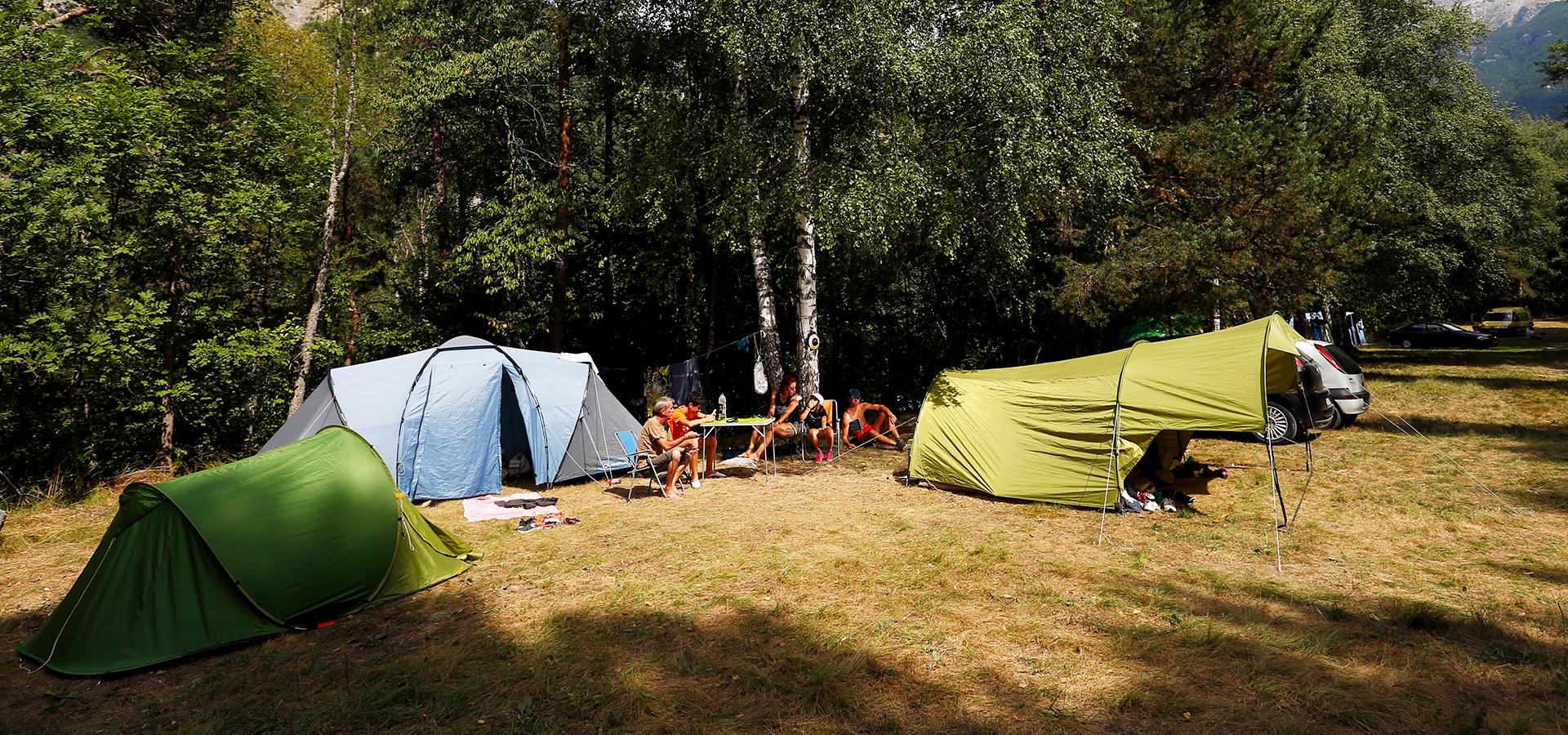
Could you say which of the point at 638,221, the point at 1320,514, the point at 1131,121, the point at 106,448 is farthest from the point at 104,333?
the point at 1131,121

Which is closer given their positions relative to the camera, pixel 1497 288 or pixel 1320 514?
pixel 1320 514

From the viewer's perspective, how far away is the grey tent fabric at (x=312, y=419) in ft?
32.3

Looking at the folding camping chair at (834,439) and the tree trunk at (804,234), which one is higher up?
the tree trunk at (804,234)

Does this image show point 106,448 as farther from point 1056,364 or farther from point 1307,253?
point 1307,253

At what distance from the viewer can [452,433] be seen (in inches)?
399

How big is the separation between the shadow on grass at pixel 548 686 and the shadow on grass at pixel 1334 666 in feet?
3.04

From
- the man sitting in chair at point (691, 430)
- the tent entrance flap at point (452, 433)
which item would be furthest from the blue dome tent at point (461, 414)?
the man sitting in chair at point (691, 430)

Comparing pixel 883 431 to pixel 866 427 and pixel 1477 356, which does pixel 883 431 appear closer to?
pixel 866 427

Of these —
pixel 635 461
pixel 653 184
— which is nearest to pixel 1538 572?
pixel 635 461

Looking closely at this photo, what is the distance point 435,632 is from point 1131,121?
43.9ft

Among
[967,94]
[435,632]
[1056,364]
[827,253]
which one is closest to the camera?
[435,632]

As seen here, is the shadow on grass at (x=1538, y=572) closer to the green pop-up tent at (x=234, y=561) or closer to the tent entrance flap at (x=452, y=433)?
the green pop-up tent at (x=234, y=561)

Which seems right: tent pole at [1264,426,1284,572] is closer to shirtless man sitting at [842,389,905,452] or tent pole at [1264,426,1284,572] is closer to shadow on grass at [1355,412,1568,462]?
shadow on grass at [1355,412,1568,462]

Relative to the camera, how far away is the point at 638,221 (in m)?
16.5
